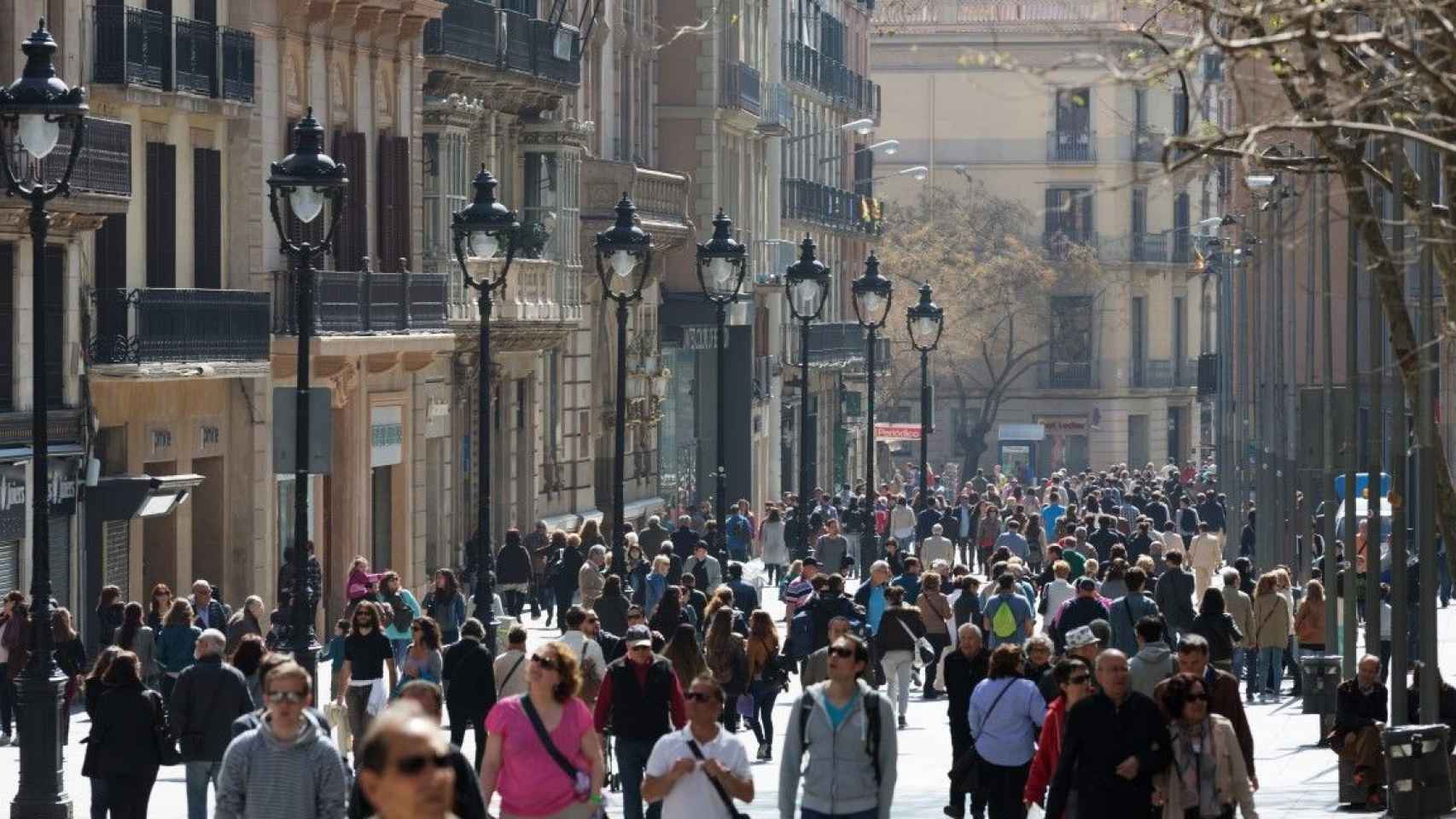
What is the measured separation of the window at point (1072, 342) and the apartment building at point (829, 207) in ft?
31.0

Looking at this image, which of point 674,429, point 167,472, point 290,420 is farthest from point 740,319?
point 290,420

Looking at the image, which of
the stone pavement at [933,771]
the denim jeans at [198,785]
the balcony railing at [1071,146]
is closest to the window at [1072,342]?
the balcony railing at [1071,146]

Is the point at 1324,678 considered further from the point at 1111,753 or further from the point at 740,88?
the point at 740,88

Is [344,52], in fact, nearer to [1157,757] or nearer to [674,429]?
[674,429]

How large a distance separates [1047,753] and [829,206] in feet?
223

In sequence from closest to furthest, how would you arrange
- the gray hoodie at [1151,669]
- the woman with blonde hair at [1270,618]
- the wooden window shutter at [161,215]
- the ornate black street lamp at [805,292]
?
the gray hoodie at [1151,669] → the woman with blonde hair at [1270,618] → the wooden window shutter at [161,215] → the ornate black street lamp at [805,292]

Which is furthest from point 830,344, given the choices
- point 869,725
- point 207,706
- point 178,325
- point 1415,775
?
point 869,725

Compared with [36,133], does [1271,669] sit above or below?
below

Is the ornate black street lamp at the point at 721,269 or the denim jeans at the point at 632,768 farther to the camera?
the ornate black street lamp at the point at 721,269

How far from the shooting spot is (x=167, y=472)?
35.9 metres

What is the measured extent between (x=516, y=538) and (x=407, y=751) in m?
36.0

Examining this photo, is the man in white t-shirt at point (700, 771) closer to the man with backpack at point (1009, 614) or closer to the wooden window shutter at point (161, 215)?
the man with backpack at point (1009, 614)

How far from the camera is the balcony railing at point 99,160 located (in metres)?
30.8

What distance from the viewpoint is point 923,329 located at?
2072 inches
